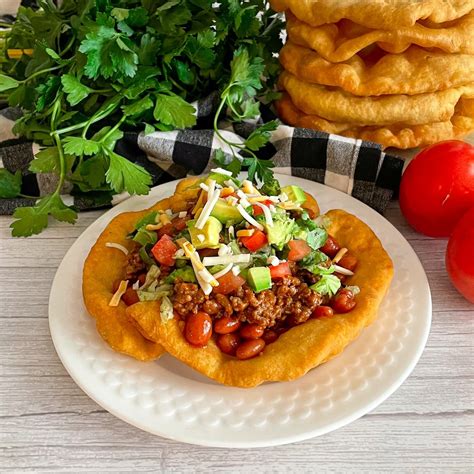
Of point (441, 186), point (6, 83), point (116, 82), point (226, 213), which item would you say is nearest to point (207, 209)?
point (226, 213)

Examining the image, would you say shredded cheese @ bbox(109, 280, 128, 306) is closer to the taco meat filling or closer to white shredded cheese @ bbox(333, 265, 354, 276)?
the taco meat filling

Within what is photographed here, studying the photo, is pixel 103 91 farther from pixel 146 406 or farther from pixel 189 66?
pixel 146 406

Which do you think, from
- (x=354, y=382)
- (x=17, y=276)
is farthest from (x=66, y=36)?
(x=354, y=382)

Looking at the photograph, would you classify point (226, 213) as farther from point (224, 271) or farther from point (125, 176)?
point (125, 176)

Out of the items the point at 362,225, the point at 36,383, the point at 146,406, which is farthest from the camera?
the point at 362,225

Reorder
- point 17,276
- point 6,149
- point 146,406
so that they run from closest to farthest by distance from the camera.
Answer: point 146,406, point 17,276, point 6,149

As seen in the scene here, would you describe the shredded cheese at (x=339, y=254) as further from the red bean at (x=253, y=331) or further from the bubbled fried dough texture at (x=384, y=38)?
the bubbled fried dough texture at (x=384, y=38)

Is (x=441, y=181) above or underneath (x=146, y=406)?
above

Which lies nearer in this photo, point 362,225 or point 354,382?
point 354,382
